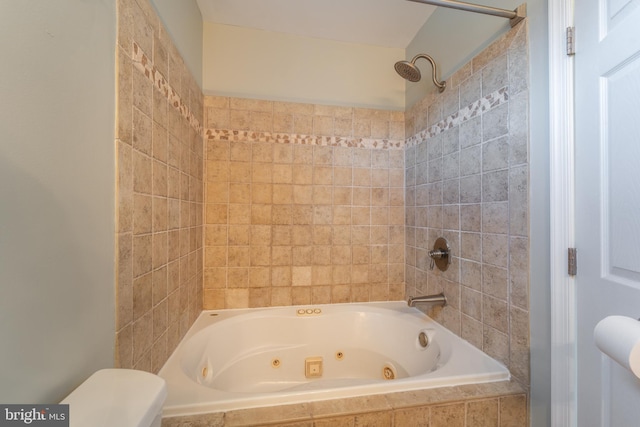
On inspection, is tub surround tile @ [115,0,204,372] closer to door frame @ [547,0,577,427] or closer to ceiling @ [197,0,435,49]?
ceiling @ [197,0,435,49]

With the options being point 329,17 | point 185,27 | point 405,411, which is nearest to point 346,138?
point 329,17

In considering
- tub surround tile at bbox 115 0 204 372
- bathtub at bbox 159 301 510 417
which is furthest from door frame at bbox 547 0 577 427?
tub surround tile at bbox 115 0 204 372

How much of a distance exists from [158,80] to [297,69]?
3.32ft

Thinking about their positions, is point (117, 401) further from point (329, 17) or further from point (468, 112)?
point (329, 17)

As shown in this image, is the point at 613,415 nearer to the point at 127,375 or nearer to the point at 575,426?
the point at 575,426

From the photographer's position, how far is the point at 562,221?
0.81 metres

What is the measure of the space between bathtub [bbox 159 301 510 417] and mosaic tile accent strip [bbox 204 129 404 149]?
114 centimetres

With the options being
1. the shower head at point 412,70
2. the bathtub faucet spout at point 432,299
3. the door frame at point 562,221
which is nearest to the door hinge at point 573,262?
the door frame at point 562,221

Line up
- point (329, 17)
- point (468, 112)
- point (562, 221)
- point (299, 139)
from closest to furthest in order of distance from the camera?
point (562, 221) < point (468, 112) < point (329, 17) < point (299, 139)

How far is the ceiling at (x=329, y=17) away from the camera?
1.44 meters

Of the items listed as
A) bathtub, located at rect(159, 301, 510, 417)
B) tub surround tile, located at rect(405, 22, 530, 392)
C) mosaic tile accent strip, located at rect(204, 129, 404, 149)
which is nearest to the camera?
tub surround tile, located at rect(405, 22, 530, 392)

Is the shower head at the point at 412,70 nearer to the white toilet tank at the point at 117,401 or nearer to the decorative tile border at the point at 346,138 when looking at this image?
the decorative tile border at the point at 346,138

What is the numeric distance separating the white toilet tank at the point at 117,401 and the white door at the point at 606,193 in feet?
3.81

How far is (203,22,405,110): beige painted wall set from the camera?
160cm
